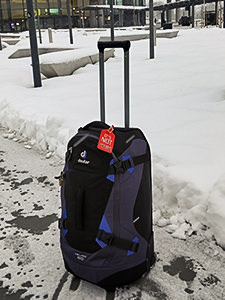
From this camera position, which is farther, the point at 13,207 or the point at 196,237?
the point at 13,207

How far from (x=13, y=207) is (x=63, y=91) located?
467 cm

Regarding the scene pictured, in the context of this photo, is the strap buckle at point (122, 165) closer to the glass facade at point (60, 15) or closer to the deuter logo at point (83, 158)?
the deuter logo at point (83, 158)

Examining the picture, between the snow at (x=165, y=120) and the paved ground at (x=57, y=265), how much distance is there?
0.64ft

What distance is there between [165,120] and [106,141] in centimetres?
305

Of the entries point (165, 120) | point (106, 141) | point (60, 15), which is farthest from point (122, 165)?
point (60, 15)

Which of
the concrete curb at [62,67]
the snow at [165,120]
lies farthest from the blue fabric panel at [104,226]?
the concrete curb at [62,67]

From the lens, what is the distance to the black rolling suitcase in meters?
2.14

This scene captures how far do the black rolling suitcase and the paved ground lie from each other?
5.7 inches

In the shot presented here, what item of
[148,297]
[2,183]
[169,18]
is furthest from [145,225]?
[169,18]

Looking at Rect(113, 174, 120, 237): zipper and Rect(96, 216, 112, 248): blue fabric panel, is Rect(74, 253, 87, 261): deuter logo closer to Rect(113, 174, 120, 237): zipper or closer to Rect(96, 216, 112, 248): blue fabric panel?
Rect(96, 216, 112, 248): blue fabric panel

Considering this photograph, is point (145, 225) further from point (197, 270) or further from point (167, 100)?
point (167, 100)

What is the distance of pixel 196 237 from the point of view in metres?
2.78

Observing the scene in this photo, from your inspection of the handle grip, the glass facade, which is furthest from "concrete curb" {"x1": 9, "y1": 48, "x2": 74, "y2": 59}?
the glass facade

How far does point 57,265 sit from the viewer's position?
2561 millimetres
